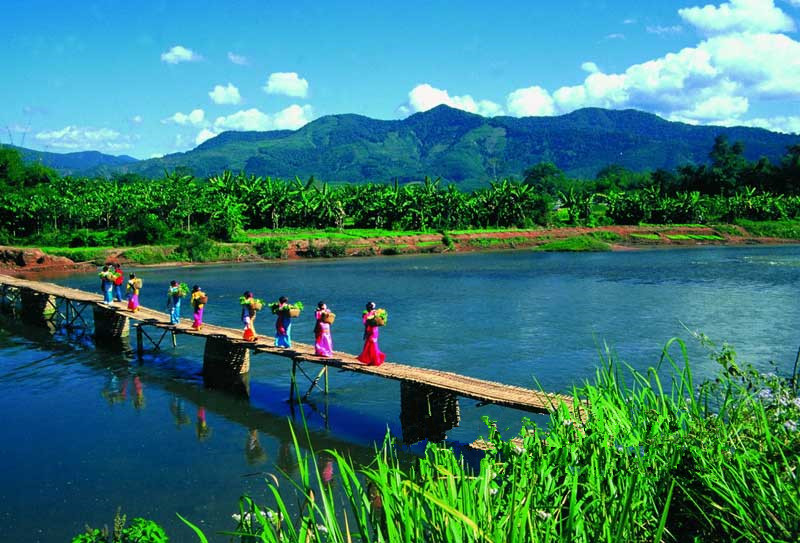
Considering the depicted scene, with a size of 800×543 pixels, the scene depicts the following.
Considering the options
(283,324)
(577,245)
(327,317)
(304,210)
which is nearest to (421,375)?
(327,317)

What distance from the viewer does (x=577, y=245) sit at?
87062 mm

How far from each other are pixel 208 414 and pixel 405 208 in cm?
7262

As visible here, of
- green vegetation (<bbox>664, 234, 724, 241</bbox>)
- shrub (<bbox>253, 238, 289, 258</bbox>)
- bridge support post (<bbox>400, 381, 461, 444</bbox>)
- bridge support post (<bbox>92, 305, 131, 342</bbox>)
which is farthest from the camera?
green vegetation (<bbox>664, 234, 724, 241</bbox>)

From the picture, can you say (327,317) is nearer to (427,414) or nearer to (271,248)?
(427,414)

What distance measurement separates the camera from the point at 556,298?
44.7 metres

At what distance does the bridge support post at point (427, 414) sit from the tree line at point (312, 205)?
208 ft

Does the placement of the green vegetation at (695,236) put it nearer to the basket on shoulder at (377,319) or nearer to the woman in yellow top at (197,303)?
the woman in yellow top at (197,303)

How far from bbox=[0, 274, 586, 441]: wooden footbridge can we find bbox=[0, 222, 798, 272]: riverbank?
85.8ft

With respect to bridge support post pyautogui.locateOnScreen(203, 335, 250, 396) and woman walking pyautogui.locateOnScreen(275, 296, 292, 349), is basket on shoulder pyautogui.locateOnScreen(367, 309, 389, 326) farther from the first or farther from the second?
bridge support post pyautogui.locateOnScreen(203, 335, 250, 396)

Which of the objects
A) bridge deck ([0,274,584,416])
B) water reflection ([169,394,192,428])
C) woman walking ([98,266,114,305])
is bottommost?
water reflection ([169,394,192,428])

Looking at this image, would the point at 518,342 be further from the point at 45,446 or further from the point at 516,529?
the point at 516,529

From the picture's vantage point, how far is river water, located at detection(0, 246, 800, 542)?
48.7 ft

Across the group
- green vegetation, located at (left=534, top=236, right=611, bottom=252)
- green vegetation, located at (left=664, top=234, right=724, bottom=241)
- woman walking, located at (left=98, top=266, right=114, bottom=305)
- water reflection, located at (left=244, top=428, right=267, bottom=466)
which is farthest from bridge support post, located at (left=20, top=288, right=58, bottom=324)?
green vegetation, located at (left=664, top=234, right=724, bottom=241)

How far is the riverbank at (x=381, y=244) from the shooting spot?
66500mm
